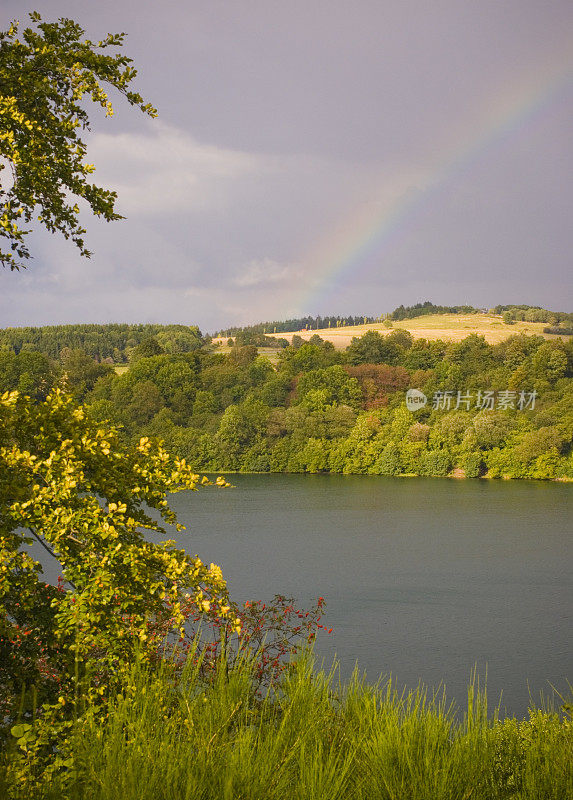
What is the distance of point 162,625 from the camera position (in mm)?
6309

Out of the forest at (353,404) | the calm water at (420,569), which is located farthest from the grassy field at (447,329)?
the calm water at (420,569)

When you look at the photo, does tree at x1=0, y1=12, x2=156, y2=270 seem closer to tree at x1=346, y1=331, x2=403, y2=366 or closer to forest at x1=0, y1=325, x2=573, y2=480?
forest at x1=0, y1=325, x2=573, y2=480

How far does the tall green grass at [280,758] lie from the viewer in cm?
353

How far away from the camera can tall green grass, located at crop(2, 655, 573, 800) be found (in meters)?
3.53

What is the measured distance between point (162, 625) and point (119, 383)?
2636 inches

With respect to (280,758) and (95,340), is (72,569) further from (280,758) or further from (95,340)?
(95,340)

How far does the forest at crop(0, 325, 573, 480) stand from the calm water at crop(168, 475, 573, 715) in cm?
952

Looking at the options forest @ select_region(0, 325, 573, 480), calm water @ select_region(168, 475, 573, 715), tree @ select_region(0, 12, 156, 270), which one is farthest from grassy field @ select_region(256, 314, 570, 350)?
tree @ select_region(0, 12, 156, 270)

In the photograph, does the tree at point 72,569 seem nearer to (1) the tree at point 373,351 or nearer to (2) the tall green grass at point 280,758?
(2) the tall green grass at point 280,758

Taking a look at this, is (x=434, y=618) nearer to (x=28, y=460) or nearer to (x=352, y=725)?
(x=352, y=725)

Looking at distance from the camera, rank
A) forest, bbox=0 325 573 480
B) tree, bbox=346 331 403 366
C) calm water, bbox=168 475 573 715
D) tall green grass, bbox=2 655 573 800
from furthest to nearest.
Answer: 1. tree, bbox=346 331 403 366
2. forest, bbox=0 325 573 480
3. calm water, bbox=168 475 573 715
4. tall green grass, bbox=2 655 573 800

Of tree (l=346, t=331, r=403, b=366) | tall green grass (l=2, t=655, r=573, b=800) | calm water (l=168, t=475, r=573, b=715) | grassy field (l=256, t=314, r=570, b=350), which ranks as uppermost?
grassy field (l=256, t=314, r=570, b=350)

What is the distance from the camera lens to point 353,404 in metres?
69.7

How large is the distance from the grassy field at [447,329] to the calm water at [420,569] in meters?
35.0
